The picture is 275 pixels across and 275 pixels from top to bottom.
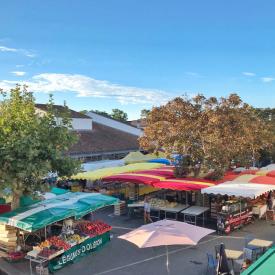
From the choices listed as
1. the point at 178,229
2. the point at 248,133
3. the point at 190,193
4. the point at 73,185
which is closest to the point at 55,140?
the point at 178,229

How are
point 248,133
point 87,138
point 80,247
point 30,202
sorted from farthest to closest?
point 87,138 → point 248,133 → point 30,202 → point 80,247

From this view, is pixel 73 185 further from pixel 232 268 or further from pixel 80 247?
pixel 232 268

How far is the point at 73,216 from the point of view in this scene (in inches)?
558

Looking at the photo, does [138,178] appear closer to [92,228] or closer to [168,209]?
[168,209]

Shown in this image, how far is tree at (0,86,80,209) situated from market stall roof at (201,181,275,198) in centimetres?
629

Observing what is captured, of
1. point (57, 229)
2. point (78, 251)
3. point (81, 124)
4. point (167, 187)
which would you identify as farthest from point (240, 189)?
point (81, 124)

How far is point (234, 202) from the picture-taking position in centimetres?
1694

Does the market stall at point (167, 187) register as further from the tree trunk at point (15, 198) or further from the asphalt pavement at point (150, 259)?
the tree trunk at point (15, 198)

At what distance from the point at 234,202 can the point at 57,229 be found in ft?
26.6

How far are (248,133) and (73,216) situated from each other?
549 inches

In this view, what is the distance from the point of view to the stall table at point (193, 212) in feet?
55.3

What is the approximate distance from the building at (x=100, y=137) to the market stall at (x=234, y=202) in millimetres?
14112

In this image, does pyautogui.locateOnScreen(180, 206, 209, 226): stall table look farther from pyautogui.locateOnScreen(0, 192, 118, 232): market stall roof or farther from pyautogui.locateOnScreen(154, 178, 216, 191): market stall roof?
pyautogui.locateOnScreen(0, 192, 118, 232): market stall roof

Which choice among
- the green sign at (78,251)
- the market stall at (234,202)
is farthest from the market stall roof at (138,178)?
the green sign at (78,251)
